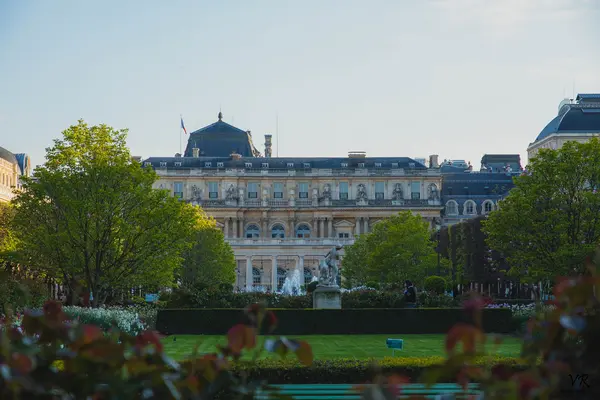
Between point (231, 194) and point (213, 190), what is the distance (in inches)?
83.1

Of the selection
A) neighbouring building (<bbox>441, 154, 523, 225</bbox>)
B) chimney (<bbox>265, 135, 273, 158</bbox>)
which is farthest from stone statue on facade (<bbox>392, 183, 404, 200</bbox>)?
chimney (<bbox>265, 135, 273, 158</bbox>)

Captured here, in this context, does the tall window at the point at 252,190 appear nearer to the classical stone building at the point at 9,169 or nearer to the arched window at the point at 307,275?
the arched window at the point at 307,275

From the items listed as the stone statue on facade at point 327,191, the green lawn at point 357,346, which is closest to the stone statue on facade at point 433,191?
the stone statue on facade at point 327,191

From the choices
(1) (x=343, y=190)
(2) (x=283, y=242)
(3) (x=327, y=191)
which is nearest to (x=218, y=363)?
(2) (x=283, y=242)

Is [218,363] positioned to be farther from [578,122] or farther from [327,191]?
[327,191]

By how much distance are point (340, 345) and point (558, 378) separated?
26.8 meters

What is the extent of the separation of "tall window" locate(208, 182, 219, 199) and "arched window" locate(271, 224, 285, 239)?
755cm

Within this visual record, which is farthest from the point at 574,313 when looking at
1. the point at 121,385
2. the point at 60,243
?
the point at 60,243

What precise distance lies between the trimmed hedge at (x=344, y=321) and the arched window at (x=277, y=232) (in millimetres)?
73403

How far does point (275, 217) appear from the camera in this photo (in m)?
112

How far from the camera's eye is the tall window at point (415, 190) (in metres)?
112

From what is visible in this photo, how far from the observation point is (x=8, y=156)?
8644 centimetres

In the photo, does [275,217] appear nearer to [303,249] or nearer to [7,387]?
[303,249]

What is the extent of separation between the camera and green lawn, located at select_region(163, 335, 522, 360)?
1026 inches
